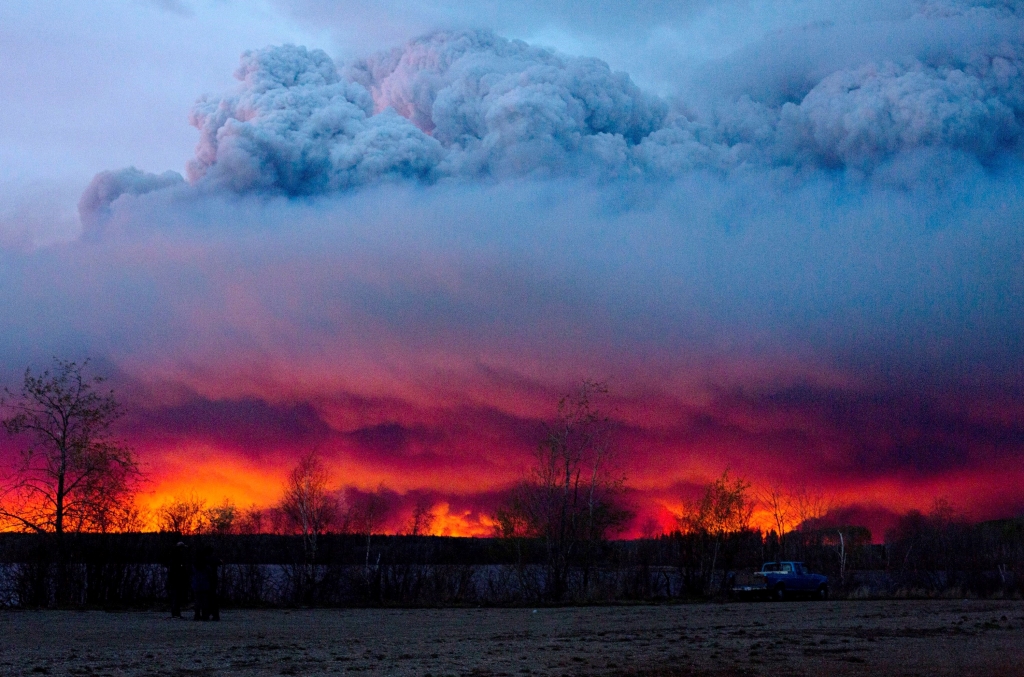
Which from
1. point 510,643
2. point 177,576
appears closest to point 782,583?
point 177,576

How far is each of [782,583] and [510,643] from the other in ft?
82.9

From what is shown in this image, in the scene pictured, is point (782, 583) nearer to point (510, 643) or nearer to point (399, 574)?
point (399, 574)

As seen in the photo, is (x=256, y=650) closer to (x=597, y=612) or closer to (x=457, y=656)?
(x=457, y=656)

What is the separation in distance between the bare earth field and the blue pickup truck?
39.5 feet

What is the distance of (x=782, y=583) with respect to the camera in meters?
42.1

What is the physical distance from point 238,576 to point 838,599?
24.1 meters

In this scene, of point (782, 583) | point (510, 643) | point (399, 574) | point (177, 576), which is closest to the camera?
point (510, 643)

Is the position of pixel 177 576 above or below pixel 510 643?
above

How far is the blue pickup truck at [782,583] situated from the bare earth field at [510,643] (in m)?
12.0

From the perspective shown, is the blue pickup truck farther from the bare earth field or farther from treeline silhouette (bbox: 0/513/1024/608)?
the bare earth field

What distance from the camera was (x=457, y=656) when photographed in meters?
17.3

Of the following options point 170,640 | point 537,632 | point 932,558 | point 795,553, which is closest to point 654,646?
point 537,632

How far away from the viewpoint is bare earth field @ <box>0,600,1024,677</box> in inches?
607

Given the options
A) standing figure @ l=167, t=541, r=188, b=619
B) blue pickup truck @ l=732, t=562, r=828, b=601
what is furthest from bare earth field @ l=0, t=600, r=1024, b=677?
blue pickup truck @ l=732, t=562, r=828, b=601
